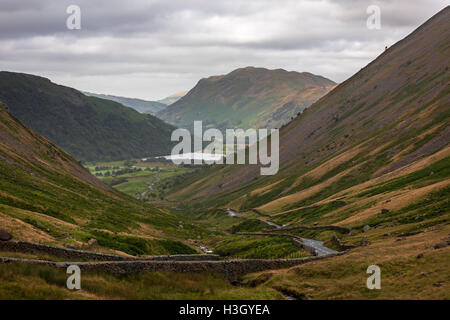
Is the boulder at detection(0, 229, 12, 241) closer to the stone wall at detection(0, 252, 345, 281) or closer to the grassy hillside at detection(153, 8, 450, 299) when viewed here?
the stone wall at detection(0, 252, 345, 281)

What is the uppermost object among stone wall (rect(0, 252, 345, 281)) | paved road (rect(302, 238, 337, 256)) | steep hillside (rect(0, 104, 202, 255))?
steep hillside (rect(0, 104, 202, 255))

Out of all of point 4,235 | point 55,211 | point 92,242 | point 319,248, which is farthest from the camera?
point 55,211

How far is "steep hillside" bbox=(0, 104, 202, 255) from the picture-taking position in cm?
6406

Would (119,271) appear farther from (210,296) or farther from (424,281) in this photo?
(424,281)

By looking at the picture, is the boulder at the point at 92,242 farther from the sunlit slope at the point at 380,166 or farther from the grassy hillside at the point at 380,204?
the sunlit slope at the point at 380,166

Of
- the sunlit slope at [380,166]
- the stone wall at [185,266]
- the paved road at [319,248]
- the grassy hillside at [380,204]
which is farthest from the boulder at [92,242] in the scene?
the sunlit slope at [380,166]

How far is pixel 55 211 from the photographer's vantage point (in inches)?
3250

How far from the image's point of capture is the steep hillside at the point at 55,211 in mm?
64062

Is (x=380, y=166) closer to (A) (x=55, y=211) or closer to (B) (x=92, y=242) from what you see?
(A) (x=55, y=211)

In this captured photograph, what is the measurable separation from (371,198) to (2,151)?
293ft

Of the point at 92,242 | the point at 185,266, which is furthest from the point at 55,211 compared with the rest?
the point at 185,266

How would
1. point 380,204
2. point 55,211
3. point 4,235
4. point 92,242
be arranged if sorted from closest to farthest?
1. point 4,235
2. point 92,242
3. point 55,211
4. point 380,204

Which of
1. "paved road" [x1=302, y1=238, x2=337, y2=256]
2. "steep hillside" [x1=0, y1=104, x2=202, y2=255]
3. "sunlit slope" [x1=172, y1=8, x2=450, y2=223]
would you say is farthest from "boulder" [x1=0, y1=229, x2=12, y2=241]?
"sunlit slope" [x1=172, y1=8, x2=450, y2=223]
